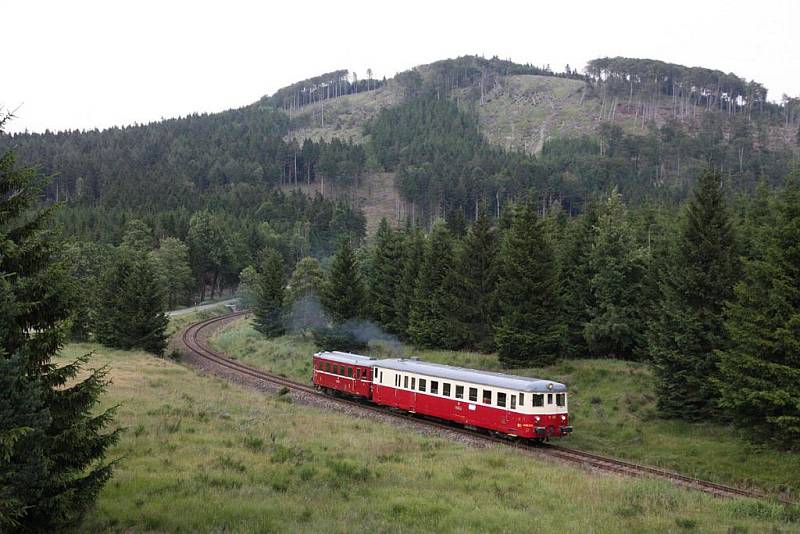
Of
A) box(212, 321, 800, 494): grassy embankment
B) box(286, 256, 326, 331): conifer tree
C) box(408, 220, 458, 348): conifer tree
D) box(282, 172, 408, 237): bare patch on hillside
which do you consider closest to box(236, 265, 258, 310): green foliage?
box(286, 256, 326, 331): conifer tree

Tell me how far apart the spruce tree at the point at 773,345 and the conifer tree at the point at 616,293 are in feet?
52.2

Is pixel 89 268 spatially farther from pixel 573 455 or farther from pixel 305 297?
pixel 573 455

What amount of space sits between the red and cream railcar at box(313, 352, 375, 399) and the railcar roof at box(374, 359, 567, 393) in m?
1.43

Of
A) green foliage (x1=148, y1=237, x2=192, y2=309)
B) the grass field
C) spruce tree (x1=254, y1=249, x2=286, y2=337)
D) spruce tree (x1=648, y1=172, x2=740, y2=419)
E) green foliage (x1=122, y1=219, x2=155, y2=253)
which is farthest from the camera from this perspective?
green foliage (x1=122, y1=219, x2=155, y2=253)

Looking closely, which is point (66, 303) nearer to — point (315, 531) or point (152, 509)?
point (152, 509)

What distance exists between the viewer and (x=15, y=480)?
1029 centimetres

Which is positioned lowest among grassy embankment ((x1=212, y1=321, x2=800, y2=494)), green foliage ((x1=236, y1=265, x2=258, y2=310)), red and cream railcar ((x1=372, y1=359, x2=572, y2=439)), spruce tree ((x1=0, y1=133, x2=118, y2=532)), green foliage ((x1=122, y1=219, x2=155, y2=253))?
green foliage ((x1=236, y1=265, x2=258, y2=310))

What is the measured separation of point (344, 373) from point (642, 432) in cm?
1794

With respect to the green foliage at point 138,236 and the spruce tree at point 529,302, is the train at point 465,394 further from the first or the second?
the green foliage at point 138,236

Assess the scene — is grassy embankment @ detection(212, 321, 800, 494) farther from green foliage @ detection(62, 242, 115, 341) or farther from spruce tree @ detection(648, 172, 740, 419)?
green foliage @ detection(62, 242, 115, 341)

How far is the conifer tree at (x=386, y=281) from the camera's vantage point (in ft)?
193

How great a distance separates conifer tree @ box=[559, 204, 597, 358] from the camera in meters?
46.3

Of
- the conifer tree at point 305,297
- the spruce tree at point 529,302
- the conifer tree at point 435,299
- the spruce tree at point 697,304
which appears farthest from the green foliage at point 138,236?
the spruce tree at point 697,304

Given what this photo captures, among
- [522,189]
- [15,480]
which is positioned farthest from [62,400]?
[522,189]
